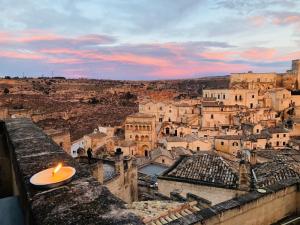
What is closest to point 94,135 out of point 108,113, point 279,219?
point 108,113

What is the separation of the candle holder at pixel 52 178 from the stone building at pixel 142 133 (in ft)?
148

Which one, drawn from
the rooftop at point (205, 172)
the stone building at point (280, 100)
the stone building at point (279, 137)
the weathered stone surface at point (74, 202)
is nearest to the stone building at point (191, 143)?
the stone building at point (279, 137)

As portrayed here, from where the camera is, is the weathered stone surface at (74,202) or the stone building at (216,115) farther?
the stone building at (216,115)

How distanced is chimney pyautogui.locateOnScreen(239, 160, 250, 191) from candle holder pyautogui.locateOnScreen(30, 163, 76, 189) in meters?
10.1

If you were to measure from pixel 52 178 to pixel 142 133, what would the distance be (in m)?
46.0

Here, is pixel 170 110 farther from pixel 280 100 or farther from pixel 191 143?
pixel 280 100

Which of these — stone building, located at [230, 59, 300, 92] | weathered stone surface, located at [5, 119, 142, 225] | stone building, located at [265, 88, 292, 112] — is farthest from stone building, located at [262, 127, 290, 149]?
weathered stone surface, located at [5, 119, 142, 225]

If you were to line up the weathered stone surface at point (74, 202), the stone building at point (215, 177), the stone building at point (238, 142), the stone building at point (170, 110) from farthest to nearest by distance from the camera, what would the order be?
the stone building at point (170, 110) → the stone building at point (238, 142) → the stone building at point (215, 177) → the weathered stone surface at point (74, 202)

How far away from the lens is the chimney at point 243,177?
12.3 meters

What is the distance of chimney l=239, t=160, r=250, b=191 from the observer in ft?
40.2

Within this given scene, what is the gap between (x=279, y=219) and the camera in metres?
6.43

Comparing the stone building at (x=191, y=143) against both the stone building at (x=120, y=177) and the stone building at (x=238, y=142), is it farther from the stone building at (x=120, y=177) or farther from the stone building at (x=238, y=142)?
the stone building at (x=120, y=177)

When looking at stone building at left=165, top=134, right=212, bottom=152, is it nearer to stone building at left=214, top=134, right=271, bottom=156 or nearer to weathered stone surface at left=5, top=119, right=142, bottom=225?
stone building at left=214, top=134, right=271, bottom=156

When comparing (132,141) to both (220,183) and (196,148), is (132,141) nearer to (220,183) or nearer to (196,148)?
(196,148)
